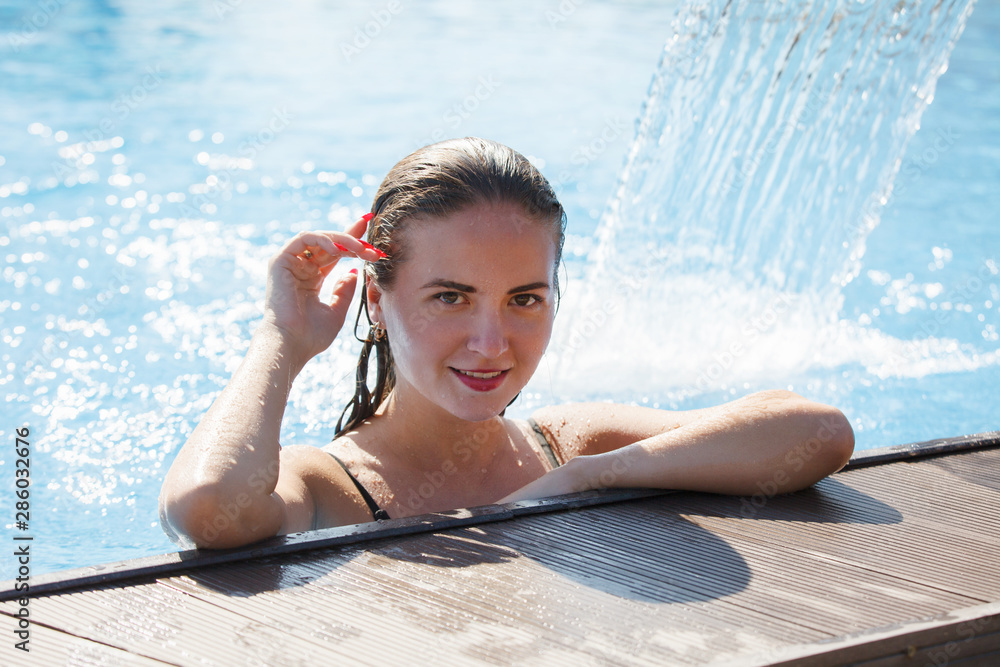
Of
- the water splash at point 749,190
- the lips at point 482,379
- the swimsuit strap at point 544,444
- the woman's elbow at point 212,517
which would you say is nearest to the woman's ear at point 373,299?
the lips at point 482,379

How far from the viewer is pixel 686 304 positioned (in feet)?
20.2

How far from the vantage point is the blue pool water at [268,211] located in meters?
4.86

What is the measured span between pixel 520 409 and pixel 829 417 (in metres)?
3.00

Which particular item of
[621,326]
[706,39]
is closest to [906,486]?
[621,326]

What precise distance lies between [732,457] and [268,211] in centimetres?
600

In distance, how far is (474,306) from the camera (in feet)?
7.40

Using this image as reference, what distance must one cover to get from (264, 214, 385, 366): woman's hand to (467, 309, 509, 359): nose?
0.34 metres

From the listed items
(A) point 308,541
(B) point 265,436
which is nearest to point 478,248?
(B) point 265,436

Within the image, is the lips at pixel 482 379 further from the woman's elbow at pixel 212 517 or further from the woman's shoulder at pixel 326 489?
the woman's elbow at pixel 212 517

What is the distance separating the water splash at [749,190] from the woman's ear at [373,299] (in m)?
2.92

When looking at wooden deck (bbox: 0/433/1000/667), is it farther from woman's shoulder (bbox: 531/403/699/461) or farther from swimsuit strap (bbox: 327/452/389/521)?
woman's shoulder (bbox: 531/403/699/461)

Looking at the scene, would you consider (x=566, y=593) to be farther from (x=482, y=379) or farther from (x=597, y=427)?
(x=597, y=427)

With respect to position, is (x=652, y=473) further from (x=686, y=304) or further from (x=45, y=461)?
(x=686, y=304)

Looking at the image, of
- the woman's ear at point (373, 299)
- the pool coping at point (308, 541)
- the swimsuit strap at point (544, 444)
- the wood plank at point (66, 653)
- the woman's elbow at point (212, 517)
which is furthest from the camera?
the swimsuit strap at point (544, 444)
